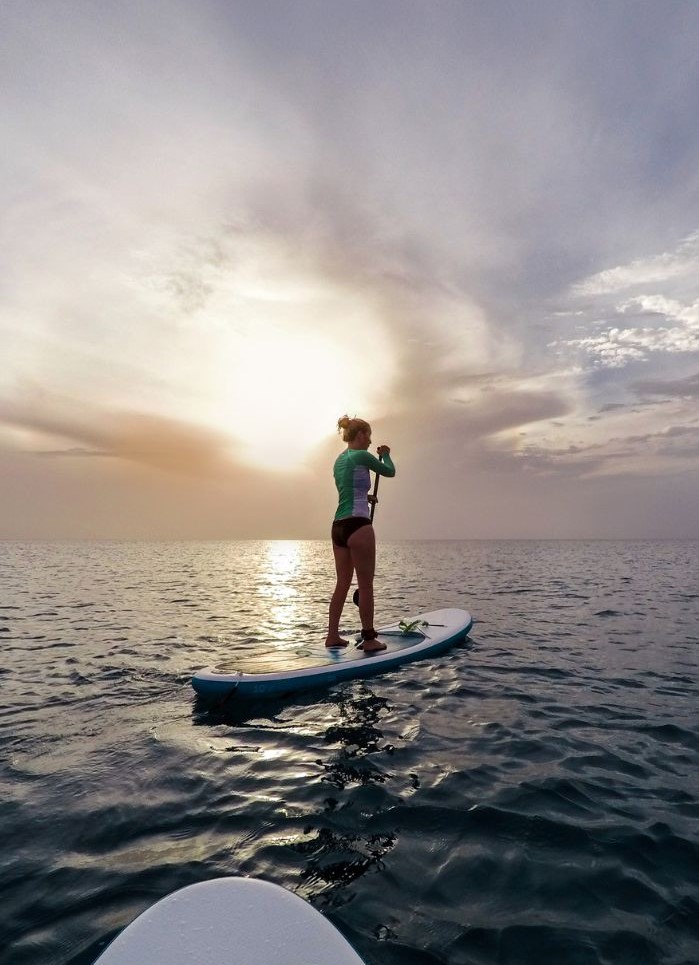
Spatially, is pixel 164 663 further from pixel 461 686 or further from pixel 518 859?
pixel 518 859

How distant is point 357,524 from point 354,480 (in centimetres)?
69

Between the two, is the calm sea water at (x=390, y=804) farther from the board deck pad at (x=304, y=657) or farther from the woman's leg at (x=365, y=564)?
the woman's leg at (x=365, y=564)

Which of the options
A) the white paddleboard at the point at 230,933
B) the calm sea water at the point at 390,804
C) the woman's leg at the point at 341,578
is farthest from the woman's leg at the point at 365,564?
the white paddleboard at the point at 230,933

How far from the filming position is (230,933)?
1.92 metres

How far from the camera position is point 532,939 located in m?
2.51

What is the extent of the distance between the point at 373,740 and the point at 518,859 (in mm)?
2169

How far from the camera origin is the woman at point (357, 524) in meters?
7.93

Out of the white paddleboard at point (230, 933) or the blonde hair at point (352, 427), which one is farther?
the blonde hair at point (352, 427)

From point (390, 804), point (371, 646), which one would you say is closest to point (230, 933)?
point (390, 804)

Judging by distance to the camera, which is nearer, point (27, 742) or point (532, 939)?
point (532, 939)

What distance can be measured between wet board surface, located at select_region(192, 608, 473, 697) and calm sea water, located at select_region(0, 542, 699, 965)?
9.3 inches

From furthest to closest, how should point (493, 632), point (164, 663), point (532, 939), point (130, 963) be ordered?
point (493, 632)
point (164, 663)
point (532, 939)
point (130, 963)

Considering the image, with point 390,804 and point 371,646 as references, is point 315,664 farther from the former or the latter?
point 390,804

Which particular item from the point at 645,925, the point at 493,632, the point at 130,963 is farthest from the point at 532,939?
the point at 493,632
